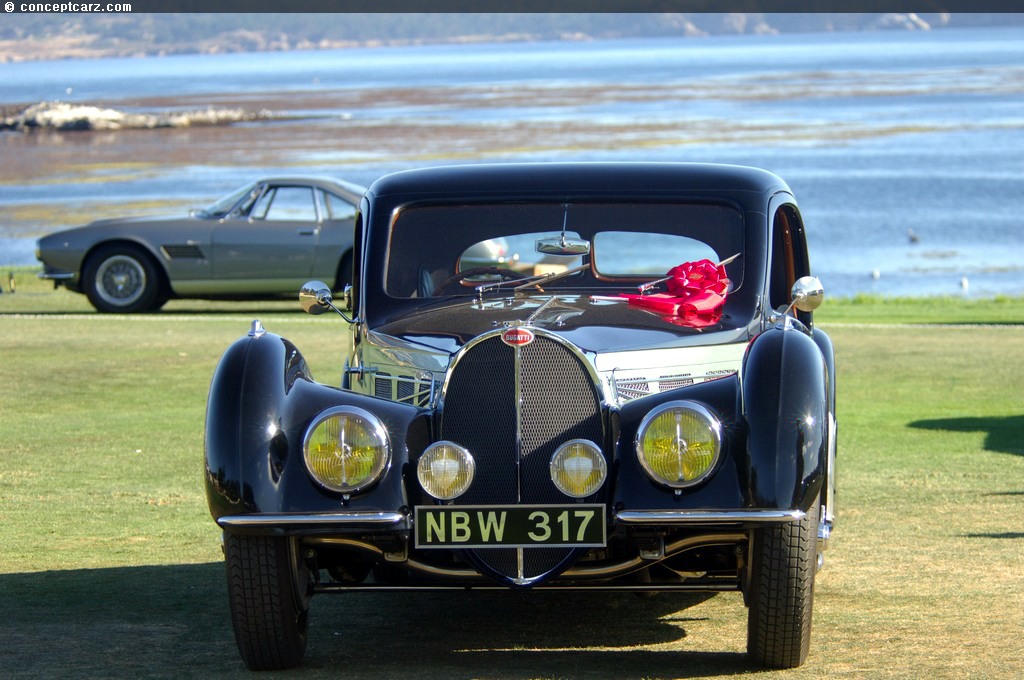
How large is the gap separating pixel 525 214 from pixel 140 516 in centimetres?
288

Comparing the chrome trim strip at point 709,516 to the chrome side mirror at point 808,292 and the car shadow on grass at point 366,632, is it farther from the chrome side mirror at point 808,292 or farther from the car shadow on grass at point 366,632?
the chrome side mirror at point 808,292

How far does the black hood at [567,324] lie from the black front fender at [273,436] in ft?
1.86

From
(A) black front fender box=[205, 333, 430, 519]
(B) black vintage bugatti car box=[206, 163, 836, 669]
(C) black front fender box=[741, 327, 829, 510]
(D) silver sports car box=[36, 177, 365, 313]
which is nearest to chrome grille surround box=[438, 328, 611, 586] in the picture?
(B) black vintage bugatti car box=[206, 163, 836, 669]

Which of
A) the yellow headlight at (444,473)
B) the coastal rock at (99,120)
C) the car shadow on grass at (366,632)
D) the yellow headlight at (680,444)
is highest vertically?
the yellow headlight at (680,444)

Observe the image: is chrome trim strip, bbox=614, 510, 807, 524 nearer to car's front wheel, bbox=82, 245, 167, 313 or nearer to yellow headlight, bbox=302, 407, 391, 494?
yellow headlight, bbox=302, 407, 391, 494

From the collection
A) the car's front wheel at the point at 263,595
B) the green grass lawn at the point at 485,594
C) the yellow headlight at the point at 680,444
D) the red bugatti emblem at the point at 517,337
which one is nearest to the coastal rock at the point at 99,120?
the green grass lawn at the point at 485,594

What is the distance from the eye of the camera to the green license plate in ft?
16.3

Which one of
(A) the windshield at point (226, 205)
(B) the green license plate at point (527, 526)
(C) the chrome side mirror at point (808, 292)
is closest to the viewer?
(B) the green license plate at point (527, 526)

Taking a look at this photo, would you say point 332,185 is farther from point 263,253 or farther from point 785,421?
point 785,421

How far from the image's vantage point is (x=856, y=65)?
156875 mm

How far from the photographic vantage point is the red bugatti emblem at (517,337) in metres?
5.27

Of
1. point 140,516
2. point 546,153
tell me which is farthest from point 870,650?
point 546,153

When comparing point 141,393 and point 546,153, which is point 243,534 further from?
point 546,153

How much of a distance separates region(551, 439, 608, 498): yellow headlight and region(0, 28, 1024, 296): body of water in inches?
938
